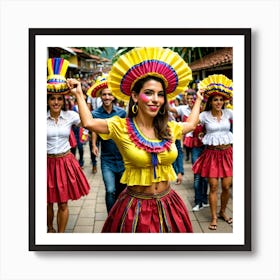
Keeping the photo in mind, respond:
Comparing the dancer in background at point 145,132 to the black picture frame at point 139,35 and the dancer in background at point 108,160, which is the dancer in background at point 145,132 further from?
the dancer in background at point 108,160

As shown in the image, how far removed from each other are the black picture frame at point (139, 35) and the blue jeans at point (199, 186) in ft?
2.91

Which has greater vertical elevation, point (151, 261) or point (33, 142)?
point (33, 142)

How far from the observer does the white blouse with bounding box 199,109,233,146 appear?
3.24m

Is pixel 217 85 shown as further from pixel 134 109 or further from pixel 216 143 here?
pixel 134 109

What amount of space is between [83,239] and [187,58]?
1.19 metres

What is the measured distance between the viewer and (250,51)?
252 cm

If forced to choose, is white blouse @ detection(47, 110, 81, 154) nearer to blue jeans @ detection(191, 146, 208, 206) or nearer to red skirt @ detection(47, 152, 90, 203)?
red skirt @ detection(47, 152, 90, 203)

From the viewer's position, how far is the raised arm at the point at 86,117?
→ 2.25 m

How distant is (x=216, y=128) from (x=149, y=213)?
1228mm

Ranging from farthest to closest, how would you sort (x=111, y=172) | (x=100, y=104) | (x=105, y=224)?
(x=100, y=104) → (x=111, y=172) → (x=105, y=224)

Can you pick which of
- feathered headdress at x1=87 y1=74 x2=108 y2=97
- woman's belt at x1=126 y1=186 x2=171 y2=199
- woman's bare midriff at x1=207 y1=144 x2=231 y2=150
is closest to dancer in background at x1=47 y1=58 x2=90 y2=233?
feathered headdress at x1=87 y1=74 x2=108 y2=97
